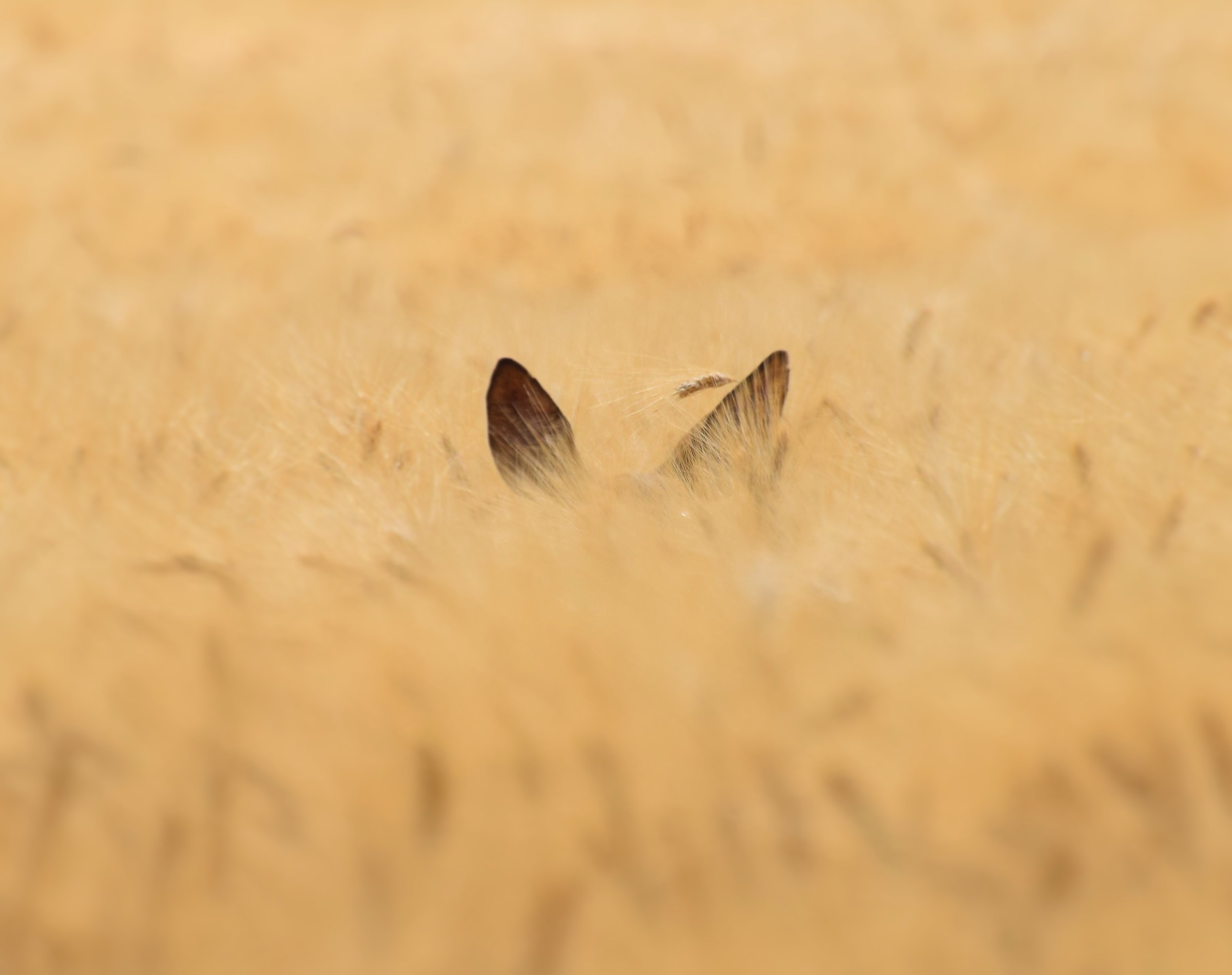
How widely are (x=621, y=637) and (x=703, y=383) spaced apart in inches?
12.2

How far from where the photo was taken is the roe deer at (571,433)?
2.51ft

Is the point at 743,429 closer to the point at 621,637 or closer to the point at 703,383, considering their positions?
the point at 703,383

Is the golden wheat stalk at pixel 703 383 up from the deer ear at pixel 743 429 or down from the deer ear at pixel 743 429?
up

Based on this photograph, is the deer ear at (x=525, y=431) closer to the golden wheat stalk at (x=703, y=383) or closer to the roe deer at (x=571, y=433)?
the roe deer at (x=571, y=433)

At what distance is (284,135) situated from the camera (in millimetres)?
1720

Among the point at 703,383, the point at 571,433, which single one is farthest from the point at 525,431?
the point at 703,383

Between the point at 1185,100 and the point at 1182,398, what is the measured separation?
125 centimetres

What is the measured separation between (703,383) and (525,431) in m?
0.16

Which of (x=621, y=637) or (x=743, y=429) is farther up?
(x=743, y=429)

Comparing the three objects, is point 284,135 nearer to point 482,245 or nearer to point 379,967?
point 482,245

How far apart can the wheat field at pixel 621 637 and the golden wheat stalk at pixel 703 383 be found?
4 cm

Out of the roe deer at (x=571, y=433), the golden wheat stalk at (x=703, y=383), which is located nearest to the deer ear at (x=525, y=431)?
the roe deer at (x=571, y=433)

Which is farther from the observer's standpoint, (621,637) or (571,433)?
(571,433)

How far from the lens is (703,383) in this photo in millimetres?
844
